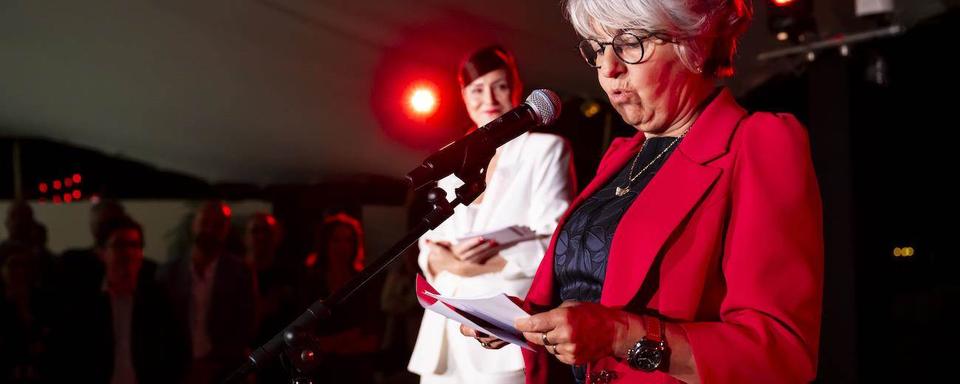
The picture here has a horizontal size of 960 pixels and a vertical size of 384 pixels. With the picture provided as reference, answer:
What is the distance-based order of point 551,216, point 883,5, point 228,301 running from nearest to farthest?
point 551,216
point 228,301
point 883,5

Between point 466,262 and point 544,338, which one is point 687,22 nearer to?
point 544,338

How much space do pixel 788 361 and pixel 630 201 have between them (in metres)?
0.42

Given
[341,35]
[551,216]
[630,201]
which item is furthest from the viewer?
[341,35]

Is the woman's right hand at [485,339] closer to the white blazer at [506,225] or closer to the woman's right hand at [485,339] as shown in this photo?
the woman's right hand at [485,339]

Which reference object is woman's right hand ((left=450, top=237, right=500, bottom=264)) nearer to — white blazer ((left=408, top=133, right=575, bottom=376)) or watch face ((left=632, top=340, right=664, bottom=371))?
white blazer ((left=408, top=133, right=575, bottom=376))

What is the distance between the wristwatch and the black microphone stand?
0.40 m

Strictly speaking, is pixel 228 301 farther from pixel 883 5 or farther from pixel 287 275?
pixel 883 5

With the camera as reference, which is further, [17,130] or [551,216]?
[17,130]

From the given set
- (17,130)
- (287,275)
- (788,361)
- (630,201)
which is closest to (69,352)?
(287,275)

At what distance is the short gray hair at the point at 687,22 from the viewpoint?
4.29ft

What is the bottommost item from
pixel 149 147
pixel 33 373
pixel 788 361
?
pixel 33 373

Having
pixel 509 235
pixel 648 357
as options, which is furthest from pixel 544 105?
pixel 509 235

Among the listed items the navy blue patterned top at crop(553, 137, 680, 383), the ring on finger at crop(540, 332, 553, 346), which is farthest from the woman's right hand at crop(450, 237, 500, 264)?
the ring on finger at crop(540, 332, 553, 346)

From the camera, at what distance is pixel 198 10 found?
4469mm
